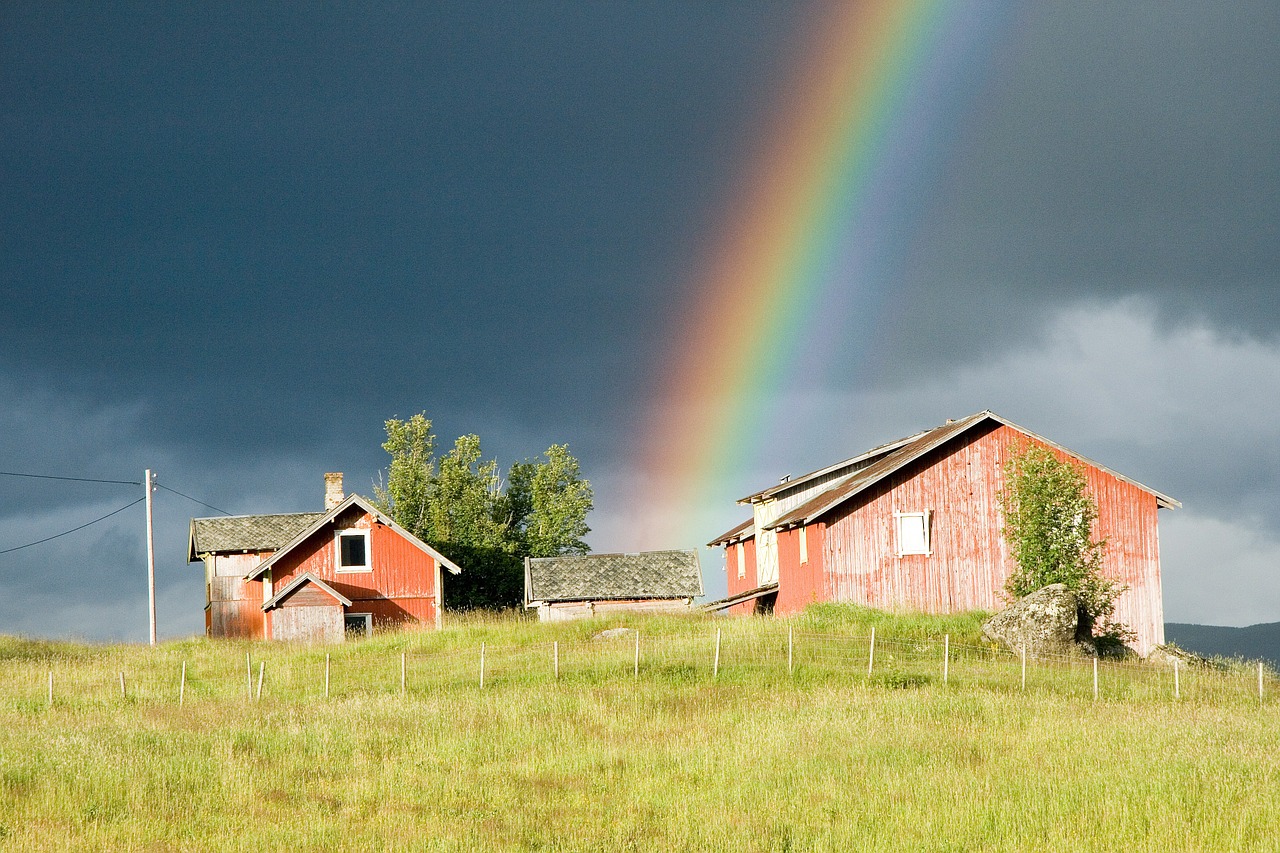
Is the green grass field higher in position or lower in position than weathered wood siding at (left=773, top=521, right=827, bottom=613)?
lower

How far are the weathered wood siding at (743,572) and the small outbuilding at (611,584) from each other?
2291mm

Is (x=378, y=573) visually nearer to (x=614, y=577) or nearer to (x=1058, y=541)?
(x=614, y=577)

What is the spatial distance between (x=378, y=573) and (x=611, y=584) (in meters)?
14.2

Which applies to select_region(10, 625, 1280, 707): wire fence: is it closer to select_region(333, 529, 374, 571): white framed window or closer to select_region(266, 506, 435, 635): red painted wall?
select_region(266, 506, 435, 635): red painted wall

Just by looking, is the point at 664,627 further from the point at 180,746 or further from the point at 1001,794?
the point at 1001,794

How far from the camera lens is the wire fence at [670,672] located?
30.9 meters

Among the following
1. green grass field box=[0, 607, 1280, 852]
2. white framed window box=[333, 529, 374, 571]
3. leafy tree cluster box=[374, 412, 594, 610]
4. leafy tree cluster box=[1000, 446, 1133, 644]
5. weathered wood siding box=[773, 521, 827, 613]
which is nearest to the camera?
green grass field box=[0, 607, 1280, 852]

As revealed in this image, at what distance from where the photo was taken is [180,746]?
77.2 feet

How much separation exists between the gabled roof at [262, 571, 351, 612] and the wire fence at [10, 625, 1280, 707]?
9252mm

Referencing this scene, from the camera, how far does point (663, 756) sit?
71.5 feet

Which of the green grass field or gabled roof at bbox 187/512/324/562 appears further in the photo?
gabled roof at bbox 187/512/324/562

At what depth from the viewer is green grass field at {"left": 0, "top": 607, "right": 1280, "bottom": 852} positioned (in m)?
16.3

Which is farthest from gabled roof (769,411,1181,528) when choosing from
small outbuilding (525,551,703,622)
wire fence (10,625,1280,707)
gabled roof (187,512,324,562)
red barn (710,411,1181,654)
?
gabled roof (187,512,324,562)

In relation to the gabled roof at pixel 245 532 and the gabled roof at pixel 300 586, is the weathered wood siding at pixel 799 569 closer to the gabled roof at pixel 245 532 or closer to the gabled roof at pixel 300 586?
the gabled roof at pixel 300 586
